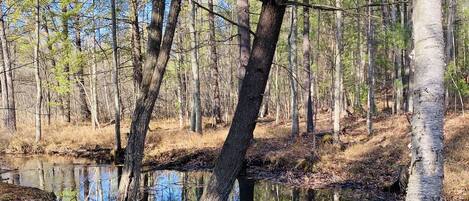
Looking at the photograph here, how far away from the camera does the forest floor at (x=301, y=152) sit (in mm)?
12000

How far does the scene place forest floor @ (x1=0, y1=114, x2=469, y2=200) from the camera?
12000 mm

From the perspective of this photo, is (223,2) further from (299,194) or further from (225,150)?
(225,150)

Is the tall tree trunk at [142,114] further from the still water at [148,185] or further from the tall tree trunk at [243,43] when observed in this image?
the tall tree trunk at [243,43]

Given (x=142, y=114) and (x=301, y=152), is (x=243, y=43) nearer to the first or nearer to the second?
(x=142, y=114)

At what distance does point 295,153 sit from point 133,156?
26.9 ft

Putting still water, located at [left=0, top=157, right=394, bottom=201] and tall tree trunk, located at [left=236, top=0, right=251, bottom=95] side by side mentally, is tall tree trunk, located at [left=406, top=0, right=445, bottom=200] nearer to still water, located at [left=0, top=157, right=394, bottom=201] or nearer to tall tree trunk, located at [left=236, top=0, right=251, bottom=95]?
tall tree trunk, located at [left=236, top=0, right=251, bottom=95]

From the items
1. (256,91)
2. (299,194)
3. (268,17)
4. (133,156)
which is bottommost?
(299,194)

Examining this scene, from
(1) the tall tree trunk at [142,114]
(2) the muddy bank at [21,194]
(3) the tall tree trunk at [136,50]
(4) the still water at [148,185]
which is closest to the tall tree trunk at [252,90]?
(1) the tall tree trunk at [142,114]

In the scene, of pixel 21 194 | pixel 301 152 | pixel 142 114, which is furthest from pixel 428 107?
pixel 301 152

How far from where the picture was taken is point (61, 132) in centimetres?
2056

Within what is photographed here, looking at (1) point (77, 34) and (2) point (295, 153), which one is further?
(1) point (77, 34)

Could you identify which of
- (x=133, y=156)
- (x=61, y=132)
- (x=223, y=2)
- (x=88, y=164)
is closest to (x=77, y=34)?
(x=61, y=132)

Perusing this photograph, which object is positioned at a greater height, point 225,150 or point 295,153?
point 225,150

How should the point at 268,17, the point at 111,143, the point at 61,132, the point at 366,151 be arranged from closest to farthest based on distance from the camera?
the point at 268,17 → the point at 366,151 → the point at 111,143 → the point at 61,132
